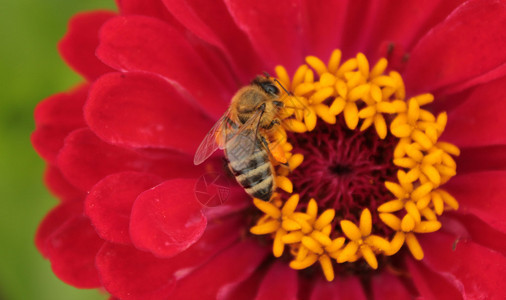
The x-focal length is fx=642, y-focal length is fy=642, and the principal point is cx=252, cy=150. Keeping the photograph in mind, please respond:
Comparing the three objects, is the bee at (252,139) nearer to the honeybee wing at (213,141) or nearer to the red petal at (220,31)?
the honeybee wing at (213,141)

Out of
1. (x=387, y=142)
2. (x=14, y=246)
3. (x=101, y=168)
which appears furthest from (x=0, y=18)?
(x=387, y=142)

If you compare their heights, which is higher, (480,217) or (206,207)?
(206,207)

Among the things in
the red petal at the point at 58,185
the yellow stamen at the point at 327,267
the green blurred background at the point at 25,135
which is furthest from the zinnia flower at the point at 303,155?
the green blurred background at the point at 25,135

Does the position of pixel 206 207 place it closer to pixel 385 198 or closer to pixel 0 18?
pixel 385 198

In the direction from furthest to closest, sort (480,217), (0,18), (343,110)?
1. (0,18)
2. (343,110)
3. (480,217)

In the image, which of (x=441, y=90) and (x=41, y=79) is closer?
(x=441, y=90)

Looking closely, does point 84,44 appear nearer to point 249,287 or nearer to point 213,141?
point 213,141

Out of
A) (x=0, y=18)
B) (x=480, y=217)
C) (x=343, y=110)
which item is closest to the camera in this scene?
(x=480, y=217)
